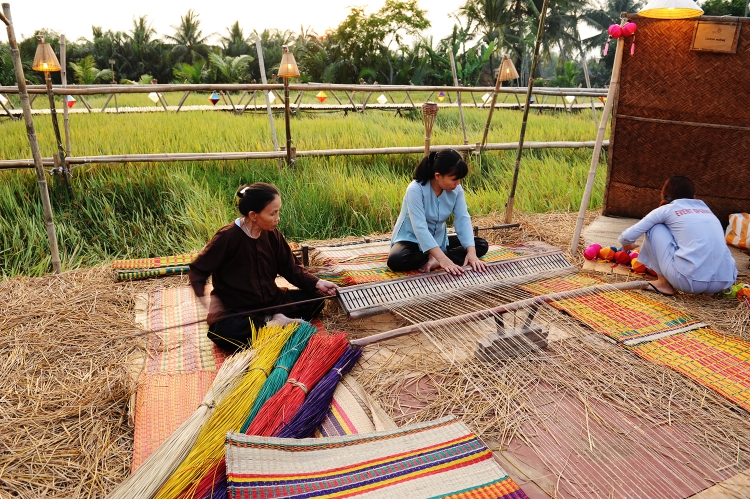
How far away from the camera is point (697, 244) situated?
3002 millimetres

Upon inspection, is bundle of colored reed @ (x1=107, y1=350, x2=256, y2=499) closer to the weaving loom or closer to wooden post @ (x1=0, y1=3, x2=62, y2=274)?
the weaving loom

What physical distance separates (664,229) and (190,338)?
9.03ft

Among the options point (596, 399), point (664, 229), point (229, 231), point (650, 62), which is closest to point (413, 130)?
point (650, 62)

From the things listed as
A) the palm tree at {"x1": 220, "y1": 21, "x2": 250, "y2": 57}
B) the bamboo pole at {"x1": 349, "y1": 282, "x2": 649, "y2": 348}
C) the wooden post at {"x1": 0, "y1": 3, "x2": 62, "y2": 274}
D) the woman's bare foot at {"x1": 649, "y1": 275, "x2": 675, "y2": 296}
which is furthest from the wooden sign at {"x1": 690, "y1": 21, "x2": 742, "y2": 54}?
the palm tree at {"x1": 220, "y1": 21, "x2": 250, "y2": 57}

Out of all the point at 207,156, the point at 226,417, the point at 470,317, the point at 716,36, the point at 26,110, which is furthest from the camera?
the point at 207,156

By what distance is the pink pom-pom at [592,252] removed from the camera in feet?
12.5

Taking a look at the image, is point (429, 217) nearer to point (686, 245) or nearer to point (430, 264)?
point (430, 264)

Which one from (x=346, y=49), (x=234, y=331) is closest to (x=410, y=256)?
(x=234, y=331)

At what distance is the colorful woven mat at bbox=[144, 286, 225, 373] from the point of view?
95.0 inches

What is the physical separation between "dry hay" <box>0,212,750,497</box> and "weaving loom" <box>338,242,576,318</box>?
0.60 ft

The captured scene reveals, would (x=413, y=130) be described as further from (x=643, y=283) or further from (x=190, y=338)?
(x=190, y=338)

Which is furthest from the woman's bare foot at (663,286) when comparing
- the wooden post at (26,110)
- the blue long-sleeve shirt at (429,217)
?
the wooden post at (26,110)

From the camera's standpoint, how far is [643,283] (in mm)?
2957

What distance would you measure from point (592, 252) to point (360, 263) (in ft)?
5.66
